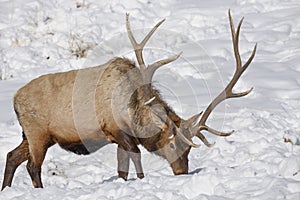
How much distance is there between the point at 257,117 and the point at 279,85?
1549 millimetres

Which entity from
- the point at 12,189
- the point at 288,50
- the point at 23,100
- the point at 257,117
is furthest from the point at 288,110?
the point at 12,189

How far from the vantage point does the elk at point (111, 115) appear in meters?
7.60

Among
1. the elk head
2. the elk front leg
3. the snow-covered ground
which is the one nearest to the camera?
the snow-covered ground

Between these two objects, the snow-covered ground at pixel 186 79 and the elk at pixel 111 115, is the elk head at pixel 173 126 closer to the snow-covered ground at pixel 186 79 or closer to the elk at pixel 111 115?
the elk at pixel 111 115

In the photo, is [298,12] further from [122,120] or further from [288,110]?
[122,120]

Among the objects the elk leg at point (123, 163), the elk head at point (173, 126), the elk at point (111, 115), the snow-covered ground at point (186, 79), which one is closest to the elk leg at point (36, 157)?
the elk at point (111, 115)

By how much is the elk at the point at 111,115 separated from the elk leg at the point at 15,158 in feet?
0.05

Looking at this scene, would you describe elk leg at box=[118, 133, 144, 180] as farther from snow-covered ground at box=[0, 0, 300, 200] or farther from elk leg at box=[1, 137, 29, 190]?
elk leg at box=[1, 137, 29, 190]

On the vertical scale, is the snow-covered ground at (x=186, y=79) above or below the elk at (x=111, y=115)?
below

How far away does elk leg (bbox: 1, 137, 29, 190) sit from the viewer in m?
8.00

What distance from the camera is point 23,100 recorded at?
7.94 m

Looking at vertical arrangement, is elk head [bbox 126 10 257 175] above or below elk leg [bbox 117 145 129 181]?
above

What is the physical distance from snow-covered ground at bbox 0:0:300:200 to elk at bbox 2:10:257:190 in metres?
0.32

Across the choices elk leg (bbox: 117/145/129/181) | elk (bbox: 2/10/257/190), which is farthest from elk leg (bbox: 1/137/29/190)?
elk leg (bbox: 117/145/129/181)
